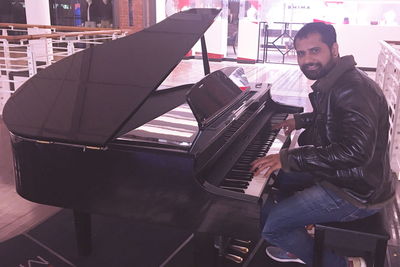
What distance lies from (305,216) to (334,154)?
1.12 feet

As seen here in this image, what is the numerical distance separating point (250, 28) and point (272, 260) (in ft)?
33.0

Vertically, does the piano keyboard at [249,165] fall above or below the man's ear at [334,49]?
below

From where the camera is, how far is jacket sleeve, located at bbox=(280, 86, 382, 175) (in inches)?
61.1

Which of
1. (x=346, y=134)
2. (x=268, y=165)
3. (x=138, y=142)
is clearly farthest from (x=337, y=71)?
(x=138, y=142)

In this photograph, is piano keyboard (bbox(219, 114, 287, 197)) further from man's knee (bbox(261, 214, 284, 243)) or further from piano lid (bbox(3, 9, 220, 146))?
piano lid (bbox(3, 9, 220, 146))

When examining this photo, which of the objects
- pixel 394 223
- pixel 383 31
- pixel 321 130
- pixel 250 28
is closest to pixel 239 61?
pixel 250 28

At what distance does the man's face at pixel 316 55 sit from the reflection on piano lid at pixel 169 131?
23.5 inches

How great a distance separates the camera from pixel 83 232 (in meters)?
2.37

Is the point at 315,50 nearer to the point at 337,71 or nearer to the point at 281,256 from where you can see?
the point at 337,71

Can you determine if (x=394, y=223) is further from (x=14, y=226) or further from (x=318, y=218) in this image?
(x=14, y=226)

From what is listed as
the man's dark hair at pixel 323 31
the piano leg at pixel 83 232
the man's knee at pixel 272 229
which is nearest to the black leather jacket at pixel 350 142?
the man's dark hair at pixel 323 31

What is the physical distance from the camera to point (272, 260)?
2.40m

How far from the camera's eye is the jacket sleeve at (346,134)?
1551mm

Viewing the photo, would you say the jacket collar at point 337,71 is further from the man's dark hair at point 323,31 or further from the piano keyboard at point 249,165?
the piano keyboard at point 249,165
